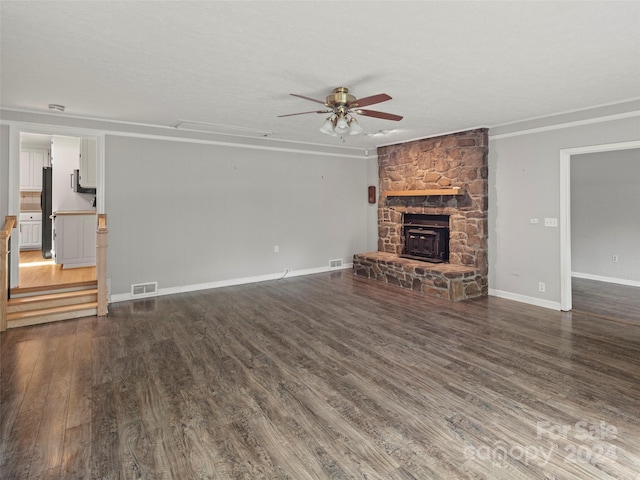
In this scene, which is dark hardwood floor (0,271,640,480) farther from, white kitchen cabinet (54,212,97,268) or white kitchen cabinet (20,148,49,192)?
white kitchen cabinet (20,148,49,192)

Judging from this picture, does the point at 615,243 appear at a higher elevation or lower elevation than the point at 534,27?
lower

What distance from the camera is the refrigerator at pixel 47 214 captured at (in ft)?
23.8

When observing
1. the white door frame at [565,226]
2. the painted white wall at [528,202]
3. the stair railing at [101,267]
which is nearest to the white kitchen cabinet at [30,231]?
the stair railing at [101,267]

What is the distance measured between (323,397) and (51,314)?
378 centimetres

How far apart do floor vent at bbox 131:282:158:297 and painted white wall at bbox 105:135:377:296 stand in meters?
0.07

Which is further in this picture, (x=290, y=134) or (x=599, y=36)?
(x=290, y=134)

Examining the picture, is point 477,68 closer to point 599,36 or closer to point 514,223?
point 599,36

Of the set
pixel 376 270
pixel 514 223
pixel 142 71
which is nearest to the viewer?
pixel 142 71

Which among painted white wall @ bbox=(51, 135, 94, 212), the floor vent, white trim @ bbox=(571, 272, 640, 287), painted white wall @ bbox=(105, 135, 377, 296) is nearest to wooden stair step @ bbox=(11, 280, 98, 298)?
painted white wall @ bbox=(105, 135, 377, 296)

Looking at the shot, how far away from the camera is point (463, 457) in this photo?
6.68ft

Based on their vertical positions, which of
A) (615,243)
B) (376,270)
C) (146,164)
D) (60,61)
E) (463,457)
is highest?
(60,61)

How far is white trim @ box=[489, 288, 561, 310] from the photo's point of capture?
4.93 meters

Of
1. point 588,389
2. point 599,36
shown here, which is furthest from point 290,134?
point 588,389

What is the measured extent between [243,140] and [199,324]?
11.2 ft
